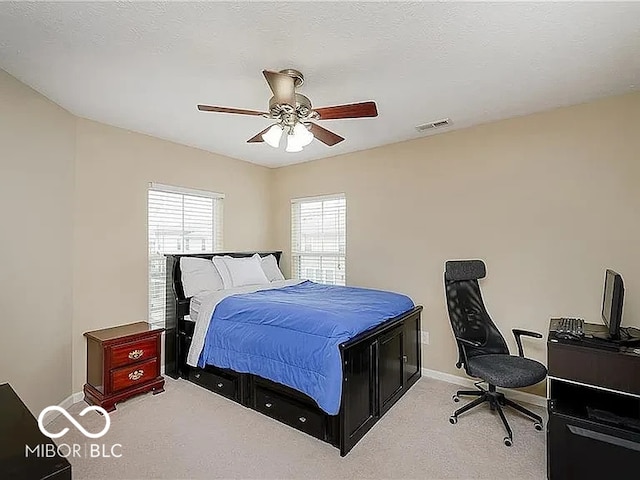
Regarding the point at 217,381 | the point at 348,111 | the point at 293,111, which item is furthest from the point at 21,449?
the point at 348,111

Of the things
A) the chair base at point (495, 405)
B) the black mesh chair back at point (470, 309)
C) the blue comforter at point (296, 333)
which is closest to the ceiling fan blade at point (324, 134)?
the blue comforter at point (296, 333)

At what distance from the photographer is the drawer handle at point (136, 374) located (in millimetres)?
3051

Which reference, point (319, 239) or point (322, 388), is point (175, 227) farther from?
point (322, 388)

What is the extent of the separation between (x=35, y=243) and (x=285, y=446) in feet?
7.96

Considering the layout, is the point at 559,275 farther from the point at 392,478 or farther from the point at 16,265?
the point at 16,265

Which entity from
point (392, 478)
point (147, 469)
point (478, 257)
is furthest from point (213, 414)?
point (478, 257)

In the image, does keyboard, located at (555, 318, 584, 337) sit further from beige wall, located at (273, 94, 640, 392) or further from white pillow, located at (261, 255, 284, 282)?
white pillow, located at (261, 255, 284, 282)

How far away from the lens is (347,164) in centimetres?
436

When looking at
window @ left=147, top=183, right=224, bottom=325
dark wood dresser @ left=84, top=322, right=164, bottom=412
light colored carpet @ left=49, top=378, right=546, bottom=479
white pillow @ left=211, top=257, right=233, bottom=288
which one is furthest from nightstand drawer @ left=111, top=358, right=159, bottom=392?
white pillow @ left=211, top=257, right=233, bottom=288

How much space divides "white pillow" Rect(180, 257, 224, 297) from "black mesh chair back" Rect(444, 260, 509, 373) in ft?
7.79

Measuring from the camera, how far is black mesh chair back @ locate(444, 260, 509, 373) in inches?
116

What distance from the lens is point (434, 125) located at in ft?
11.1

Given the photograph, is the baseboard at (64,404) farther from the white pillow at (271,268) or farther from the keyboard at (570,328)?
the keyboard at (570,328)

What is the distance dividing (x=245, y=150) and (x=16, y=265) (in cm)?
257
